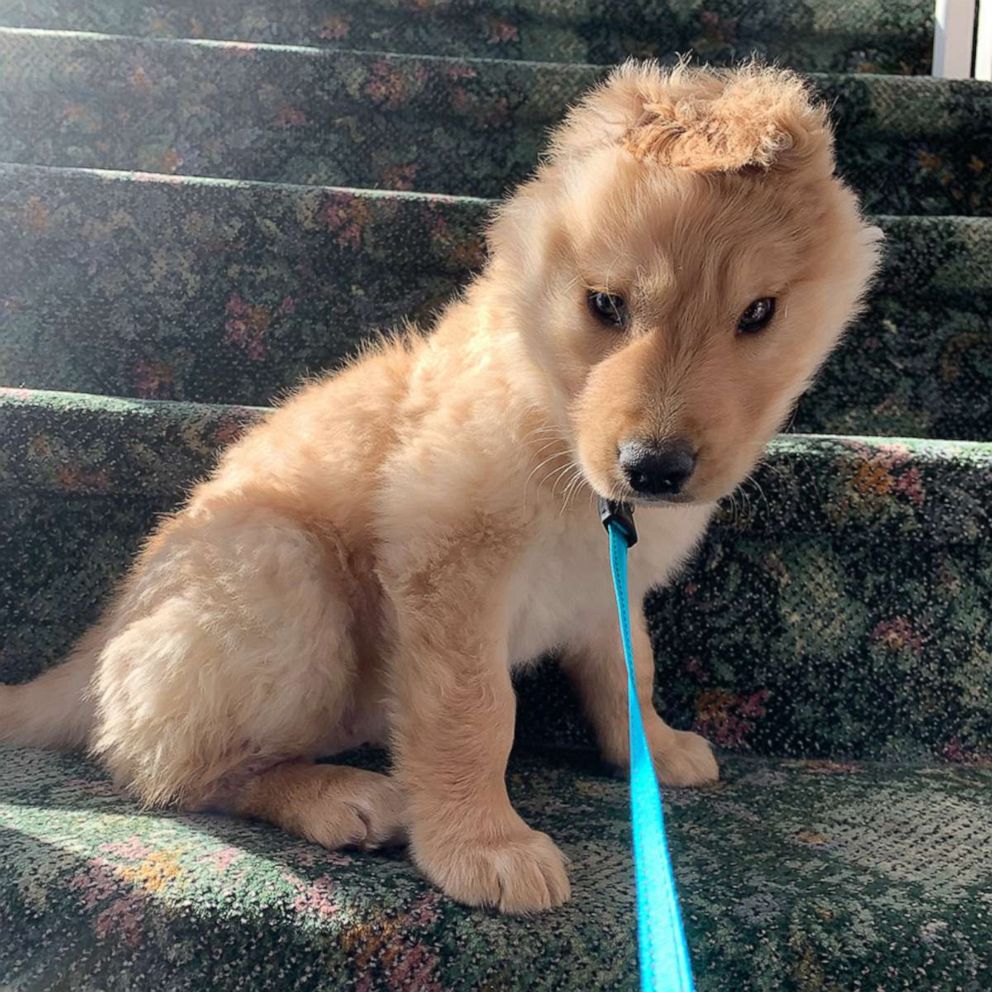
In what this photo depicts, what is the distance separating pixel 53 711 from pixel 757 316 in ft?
4.27

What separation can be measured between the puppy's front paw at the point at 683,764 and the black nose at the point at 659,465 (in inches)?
24.3

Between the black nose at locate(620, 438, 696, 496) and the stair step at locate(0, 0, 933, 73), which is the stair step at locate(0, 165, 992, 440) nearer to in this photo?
the black nose at locate(620, 438, 696, 496)

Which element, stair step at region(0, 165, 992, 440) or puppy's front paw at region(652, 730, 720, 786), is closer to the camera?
puppy's front paw at region(652, 730, 720, 786)

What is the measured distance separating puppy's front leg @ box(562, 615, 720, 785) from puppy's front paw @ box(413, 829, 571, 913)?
41cm

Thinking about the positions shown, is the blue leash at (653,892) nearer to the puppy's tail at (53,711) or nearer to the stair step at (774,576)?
the stair step at (774,576)

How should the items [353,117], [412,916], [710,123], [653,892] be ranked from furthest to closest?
[353,117] < [710,123] < [412,916] < [653,892]

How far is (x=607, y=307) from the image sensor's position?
4.02ft

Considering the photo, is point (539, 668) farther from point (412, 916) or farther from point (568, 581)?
point (412, 916)

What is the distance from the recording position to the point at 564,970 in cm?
102

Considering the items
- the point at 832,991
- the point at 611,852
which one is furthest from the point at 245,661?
the point at 832,991

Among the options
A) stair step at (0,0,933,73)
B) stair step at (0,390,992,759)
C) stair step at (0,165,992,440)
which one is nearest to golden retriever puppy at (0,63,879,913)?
stair step at (0,390,992,759)

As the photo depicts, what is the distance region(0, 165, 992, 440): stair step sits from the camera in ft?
6.98

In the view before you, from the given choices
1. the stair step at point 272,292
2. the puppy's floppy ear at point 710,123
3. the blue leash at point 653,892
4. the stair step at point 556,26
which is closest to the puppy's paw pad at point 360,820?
the blue leash at point 653,892

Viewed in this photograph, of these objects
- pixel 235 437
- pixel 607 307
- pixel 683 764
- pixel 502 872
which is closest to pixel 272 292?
pixel 235 437
